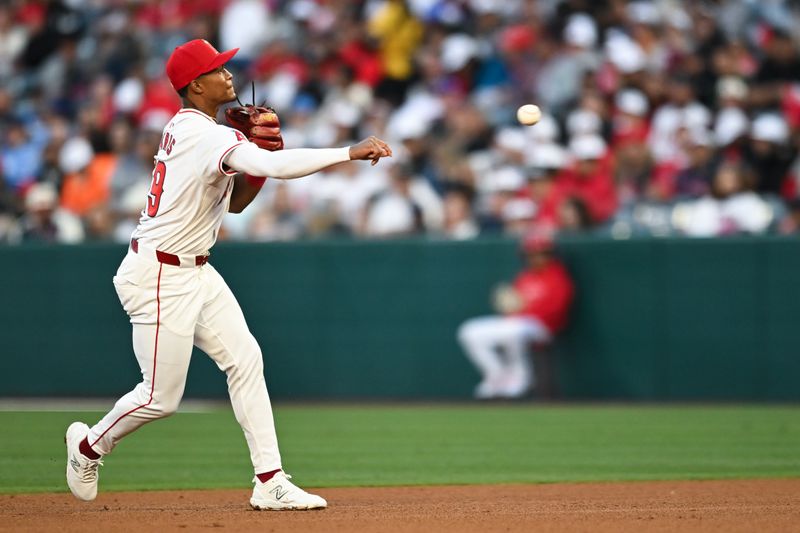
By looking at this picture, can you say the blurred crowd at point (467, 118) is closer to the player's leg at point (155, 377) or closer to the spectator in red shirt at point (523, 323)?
the spectator in red shirt at point (523, 323)

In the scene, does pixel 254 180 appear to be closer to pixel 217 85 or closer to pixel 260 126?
pixel 260 126

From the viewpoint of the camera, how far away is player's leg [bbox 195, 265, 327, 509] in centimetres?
615

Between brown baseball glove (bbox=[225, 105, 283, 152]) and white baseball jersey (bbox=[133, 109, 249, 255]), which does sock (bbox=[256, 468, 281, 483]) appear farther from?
brown baseball glove (bbox=[225, 105, 283, 152])

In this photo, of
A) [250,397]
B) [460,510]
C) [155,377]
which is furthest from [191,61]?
[460,510]

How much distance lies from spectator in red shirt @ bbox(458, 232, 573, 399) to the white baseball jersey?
647cm

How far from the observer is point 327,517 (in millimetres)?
5957

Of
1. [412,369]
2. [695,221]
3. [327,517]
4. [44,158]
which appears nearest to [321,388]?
[412,369]

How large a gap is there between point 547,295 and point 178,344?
6.72 metres

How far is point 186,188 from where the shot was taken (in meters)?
6.03

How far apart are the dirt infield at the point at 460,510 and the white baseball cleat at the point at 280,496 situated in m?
0.08

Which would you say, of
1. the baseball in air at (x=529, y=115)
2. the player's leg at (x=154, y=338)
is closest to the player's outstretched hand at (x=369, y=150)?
the player's leg at (x=154, y=338)

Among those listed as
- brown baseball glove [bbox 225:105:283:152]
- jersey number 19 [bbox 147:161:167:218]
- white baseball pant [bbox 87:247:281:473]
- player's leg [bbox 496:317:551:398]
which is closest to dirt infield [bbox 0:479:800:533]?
A: white baseball pant [bbox 87:247:281:473]

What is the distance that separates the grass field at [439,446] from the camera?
7684 millimetres

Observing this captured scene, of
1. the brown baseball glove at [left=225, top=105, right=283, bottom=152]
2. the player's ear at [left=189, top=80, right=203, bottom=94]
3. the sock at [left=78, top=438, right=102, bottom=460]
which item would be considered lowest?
the sock at [left=78, top=438, right=102, bottom=460]
